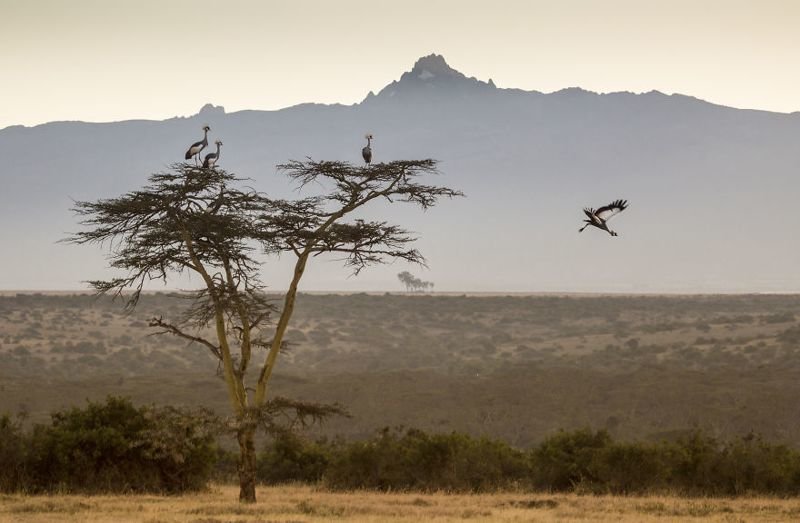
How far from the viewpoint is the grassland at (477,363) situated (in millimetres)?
47875

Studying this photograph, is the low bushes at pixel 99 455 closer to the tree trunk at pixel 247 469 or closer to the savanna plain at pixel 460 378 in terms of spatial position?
the savanna plain at pixel 460 378

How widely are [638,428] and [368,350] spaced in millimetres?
38319

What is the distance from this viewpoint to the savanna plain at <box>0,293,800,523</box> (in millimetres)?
21969

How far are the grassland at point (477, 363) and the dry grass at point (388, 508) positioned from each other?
13848mm

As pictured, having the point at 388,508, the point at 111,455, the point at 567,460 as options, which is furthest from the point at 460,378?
the point at 388,508

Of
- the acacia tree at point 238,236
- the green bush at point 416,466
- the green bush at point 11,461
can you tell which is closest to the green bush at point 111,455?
the green bush at point 11,461

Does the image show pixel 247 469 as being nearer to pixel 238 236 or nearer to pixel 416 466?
pixel 238 236

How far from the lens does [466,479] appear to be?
26.7 metres

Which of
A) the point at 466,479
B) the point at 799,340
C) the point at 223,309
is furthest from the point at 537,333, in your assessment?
the point at 223,309

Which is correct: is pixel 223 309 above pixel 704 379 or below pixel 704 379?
above

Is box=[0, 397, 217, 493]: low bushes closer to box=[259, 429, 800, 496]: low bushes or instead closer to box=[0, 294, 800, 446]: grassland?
box=[259, 429, 800, 496]: low bushes

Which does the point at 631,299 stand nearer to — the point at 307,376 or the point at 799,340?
the point at 799,340

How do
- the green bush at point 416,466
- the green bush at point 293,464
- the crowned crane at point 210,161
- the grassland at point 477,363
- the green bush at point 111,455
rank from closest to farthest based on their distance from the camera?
1. the crowned crane at point 210,161
2. the green bush at point 111,455
3. the green bush at point 416,466
4. the green bush at point 293,464
5. the grassland at point 477,363

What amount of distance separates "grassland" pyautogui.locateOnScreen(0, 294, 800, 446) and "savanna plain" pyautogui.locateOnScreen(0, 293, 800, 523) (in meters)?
0.18
